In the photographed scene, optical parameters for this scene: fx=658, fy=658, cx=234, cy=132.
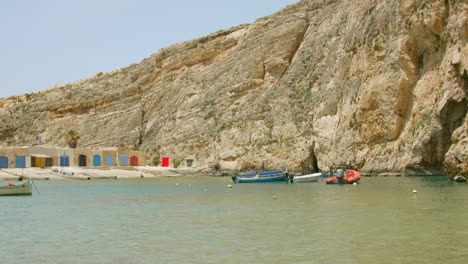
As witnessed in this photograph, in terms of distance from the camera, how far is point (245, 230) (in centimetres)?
2523

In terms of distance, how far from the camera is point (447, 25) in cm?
6066

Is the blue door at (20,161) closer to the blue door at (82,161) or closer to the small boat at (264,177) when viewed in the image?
the blue door at (82,161)

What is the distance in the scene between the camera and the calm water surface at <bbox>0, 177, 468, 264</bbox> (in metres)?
19.6

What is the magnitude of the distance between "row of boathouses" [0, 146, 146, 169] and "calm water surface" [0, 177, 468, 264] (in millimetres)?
52927

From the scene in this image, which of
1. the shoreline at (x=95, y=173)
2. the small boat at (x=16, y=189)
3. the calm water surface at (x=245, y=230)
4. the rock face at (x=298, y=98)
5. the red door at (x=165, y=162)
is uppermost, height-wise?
the rock face at (x=298, y=98)

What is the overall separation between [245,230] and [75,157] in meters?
73.0

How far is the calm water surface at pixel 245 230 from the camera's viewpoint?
64.2 feet

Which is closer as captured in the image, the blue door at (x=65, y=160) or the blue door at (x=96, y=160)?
the blue door at (x=65, y=160)

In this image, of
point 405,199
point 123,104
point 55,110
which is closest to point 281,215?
point 405,199

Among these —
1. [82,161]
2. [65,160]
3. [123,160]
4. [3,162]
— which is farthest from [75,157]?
[3,162]

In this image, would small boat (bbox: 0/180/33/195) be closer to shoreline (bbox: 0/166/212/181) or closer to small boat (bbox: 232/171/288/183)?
small boat (bbox: 232/171/288/183)

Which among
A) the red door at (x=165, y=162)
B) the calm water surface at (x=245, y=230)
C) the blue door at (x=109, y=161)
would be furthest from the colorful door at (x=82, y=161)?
the calm water surface at (x=245, y=230)

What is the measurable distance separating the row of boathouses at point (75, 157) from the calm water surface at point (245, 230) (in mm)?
52927

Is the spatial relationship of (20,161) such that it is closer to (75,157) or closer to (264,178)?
(75,157)
